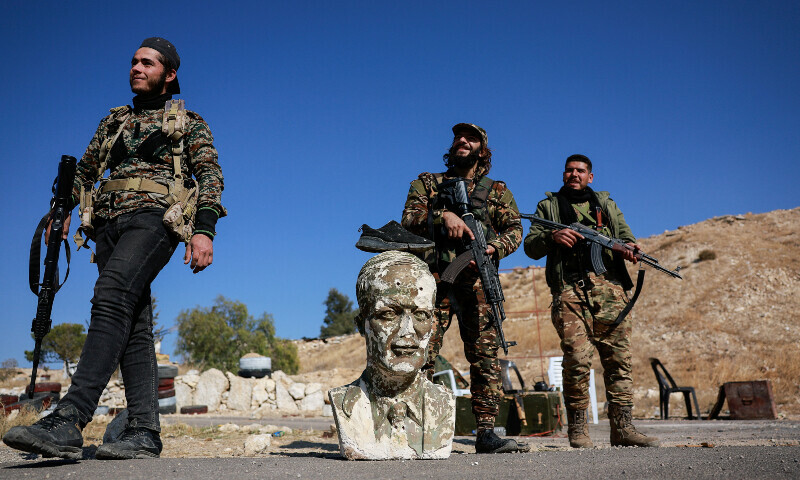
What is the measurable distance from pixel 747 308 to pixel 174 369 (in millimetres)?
23989

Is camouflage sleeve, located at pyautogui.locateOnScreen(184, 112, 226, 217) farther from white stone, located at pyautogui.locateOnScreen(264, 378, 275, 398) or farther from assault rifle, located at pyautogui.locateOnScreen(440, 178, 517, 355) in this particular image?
white stone, located at pyautogui.locateOnScreen(264, 378, 275, 398)

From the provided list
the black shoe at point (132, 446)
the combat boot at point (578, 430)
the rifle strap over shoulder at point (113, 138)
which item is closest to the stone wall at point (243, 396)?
the combat boot at point (578, 430)

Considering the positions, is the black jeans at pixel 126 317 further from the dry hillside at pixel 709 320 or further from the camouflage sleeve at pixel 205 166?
the dry hillside at pixel 709 320

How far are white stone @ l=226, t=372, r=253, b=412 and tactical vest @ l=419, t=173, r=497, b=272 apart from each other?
45.5ft

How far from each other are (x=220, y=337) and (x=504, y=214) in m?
27.4

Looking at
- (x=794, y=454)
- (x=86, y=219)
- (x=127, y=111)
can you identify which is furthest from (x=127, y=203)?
(x=794, y=454)

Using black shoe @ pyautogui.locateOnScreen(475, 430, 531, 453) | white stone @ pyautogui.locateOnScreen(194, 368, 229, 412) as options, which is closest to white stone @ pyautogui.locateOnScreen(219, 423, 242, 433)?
black shoe @ pyautogui.locateOnScreen(475, 430, 531, 453)

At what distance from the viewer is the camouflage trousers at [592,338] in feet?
17.6

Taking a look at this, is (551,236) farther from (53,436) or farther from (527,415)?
(53,436)

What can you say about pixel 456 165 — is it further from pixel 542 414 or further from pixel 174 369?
pixel 174 369

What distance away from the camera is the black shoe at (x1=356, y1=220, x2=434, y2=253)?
4.41m

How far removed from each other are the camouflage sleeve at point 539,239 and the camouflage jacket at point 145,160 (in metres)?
3.06

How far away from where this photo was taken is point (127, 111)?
4270 mm

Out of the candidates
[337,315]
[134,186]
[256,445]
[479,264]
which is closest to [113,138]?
[134,186]
